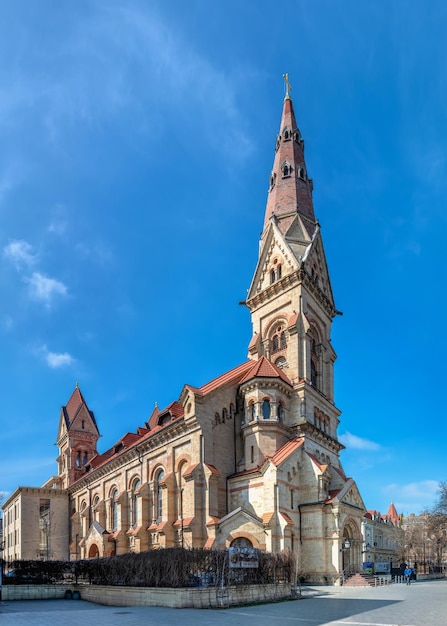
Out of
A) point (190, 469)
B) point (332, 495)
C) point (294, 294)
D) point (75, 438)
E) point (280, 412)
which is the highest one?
point (294, 294)

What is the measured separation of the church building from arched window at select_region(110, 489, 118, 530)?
98 millimetres

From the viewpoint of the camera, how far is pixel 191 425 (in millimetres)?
36625

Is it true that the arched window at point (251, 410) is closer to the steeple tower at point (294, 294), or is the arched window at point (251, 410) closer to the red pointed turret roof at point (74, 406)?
the steeple tower at point (294, 294)

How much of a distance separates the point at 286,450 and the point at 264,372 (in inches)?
236

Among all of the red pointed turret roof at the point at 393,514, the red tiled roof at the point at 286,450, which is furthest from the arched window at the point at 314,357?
the red pointed turret roof at the point at 393,514

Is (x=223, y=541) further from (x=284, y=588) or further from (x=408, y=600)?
(x=408, y=600)

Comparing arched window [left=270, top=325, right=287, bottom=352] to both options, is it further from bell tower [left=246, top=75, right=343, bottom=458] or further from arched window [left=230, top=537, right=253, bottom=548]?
arched window [left=230, top=537, right=253, bottom=548]

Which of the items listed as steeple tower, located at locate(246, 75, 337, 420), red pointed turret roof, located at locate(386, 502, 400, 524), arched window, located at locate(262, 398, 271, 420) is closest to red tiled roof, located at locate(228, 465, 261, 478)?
arched window, located at locate(262, 398, 271, 420)

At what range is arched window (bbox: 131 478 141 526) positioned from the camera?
42956 millimetres

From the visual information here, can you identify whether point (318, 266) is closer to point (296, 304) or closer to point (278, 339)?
point (296, 304)

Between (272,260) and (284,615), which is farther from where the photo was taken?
(272,260)

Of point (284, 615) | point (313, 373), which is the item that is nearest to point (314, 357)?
point (313, 373)

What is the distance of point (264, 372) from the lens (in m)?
Result: 38.1

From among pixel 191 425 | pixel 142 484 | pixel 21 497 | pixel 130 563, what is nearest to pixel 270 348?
pixel 191 425
